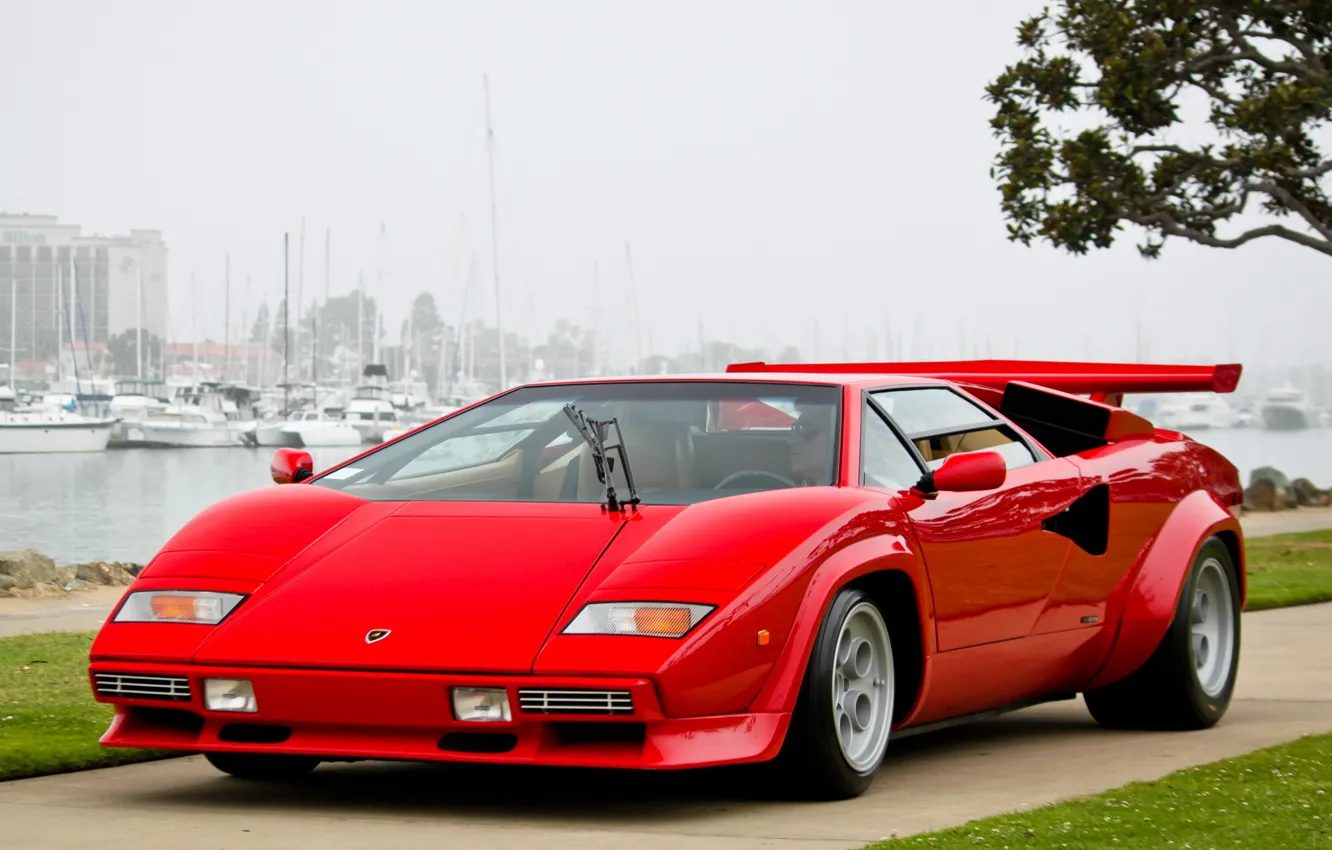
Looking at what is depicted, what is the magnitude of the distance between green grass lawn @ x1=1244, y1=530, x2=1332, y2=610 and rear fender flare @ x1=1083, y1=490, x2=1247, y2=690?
19.9 ft

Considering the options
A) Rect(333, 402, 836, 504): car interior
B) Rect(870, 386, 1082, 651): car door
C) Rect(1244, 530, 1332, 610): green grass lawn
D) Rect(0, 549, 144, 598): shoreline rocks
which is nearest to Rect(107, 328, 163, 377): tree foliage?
Rect(0, 549, 144, 598): shoreline rocks

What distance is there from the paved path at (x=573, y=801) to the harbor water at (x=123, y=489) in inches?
1292

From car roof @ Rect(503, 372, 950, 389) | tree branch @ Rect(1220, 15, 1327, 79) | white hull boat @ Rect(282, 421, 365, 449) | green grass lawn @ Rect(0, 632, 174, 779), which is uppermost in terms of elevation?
tree branch @ Rect(1220, 15, 1327, 79)

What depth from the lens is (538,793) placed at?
5.82 m

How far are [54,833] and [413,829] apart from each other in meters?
0.93

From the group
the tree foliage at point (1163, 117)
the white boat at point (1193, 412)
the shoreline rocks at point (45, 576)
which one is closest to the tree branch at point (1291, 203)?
the tree foliage at point (1163, 117)

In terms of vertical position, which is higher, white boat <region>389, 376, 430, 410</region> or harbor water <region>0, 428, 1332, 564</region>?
white boat <region>389, 376, 430, 410</region>

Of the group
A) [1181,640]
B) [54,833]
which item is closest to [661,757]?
[54,833]

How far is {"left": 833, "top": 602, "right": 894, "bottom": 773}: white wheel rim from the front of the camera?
5668mm

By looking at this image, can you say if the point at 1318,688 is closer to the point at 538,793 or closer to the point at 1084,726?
the point at 1084,726

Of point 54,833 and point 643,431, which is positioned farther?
point 643,431

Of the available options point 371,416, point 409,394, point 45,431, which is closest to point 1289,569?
point 45,431

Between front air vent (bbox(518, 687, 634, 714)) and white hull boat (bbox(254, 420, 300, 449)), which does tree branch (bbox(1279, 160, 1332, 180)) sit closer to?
front air vent (bbox(518, 687, 634, 714))

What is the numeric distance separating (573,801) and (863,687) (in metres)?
0.93
